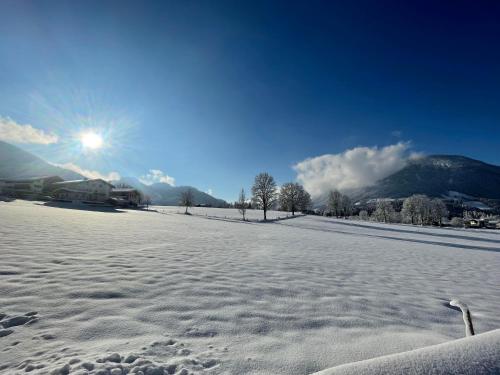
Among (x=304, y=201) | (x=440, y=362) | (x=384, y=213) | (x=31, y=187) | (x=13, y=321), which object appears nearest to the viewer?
(x=440, y=362)

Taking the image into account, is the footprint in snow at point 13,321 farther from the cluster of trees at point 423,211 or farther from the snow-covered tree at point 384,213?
the snow-covered tree at point 384,213

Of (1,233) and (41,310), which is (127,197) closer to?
(1,233)

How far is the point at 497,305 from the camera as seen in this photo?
6.74 meters

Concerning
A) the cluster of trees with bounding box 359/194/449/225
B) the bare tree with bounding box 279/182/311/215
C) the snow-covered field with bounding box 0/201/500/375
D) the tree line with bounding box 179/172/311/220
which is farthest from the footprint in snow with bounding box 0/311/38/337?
the cluster of trees with bounding box 359/194/449/225

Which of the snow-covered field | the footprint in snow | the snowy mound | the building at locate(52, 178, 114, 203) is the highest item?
the building at locate(52, 178, 114, 203)

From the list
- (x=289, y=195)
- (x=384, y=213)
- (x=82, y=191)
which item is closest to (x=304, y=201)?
(x=289, y=195)

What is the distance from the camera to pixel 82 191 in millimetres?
66375

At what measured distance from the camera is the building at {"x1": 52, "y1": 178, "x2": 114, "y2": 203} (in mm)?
63938

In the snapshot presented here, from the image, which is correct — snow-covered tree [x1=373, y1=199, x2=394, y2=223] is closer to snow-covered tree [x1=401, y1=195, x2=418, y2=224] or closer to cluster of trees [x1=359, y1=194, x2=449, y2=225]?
cluster of trees [x1=359, y1=194, x2=449, y2=225]

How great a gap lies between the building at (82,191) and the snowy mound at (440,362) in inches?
3020

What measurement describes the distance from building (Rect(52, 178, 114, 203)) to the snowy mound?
76.7 meters

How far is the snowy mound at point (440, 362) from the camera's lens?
5.83 feet

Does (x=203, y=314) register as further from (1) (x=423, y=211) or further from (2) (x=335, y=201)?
(1) (x=423, y=211)

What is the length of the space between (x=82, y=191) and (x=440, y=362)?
81.3 m
